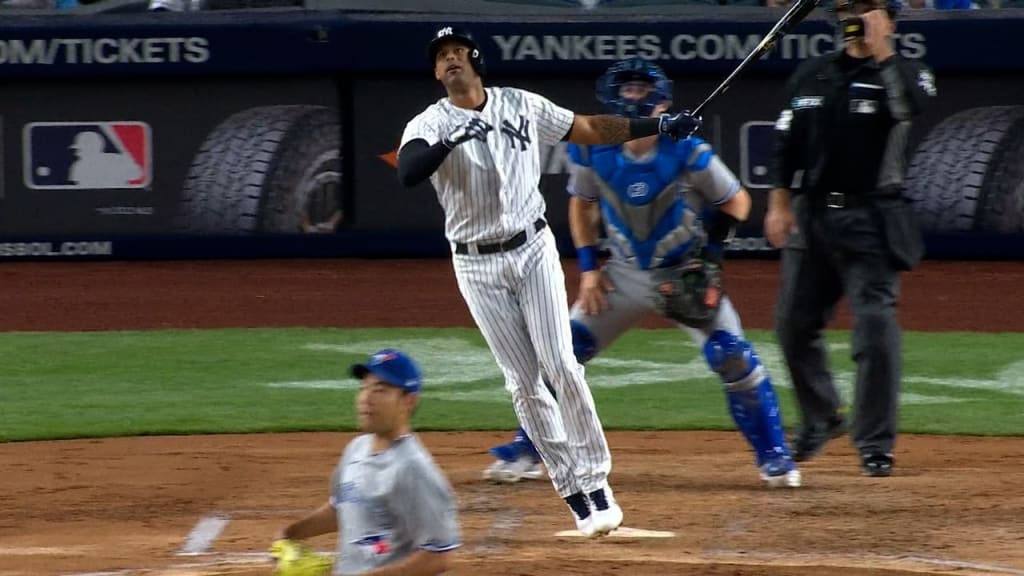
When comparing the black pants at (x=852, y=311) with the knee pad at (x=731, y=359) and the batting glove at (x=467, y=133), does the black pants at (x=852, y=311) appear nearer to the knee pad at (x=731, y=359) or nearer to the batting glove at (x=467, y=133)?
the knee pad at (x=731, y=359)

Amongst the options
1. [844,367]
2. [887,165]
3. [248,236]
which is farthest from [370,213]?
[887,165]

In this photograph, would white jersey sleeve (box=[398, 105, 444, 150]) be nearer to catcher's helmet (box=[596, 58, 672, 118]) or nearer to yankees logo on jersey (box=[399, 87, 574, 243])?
yankees logo on jersey (box=[399, 87, 574, 243])

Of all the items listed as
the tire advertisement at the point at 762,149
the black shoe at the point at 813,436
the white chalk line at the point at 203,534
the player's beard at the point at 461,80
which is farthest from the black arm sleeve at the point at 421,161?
the tire advertisement at the point at 762,149

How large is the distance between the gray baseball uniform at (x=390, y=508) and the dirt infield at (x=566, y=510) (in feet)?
4.91

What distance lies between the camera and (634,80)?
7086 mm

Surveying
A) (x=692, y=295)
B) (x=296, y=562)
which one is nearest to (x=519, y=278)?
(x=692, y=295)

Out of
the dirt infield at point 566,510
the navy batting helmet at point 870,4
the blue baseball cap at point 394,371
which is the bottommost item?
the dirt infield at point 566,510

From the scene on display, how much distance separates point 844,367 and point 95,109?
6555mm

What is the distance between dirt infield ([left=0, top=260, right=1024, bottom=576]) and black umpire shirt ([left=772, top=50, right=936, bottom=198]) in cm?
126

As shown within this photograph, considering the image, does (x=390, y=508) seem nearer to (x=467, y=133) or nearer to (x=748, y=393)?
(x=467, y=133)

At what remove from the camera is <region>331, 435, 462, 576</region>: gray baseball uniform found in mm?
4336

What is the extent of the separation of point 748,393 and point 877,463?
70 centimetres

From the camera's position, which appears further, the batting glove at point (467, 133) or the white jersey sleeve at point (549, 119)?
the white jersey sleeve at point (549, 119)

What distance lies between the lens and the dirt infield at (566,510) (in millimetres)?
6027
